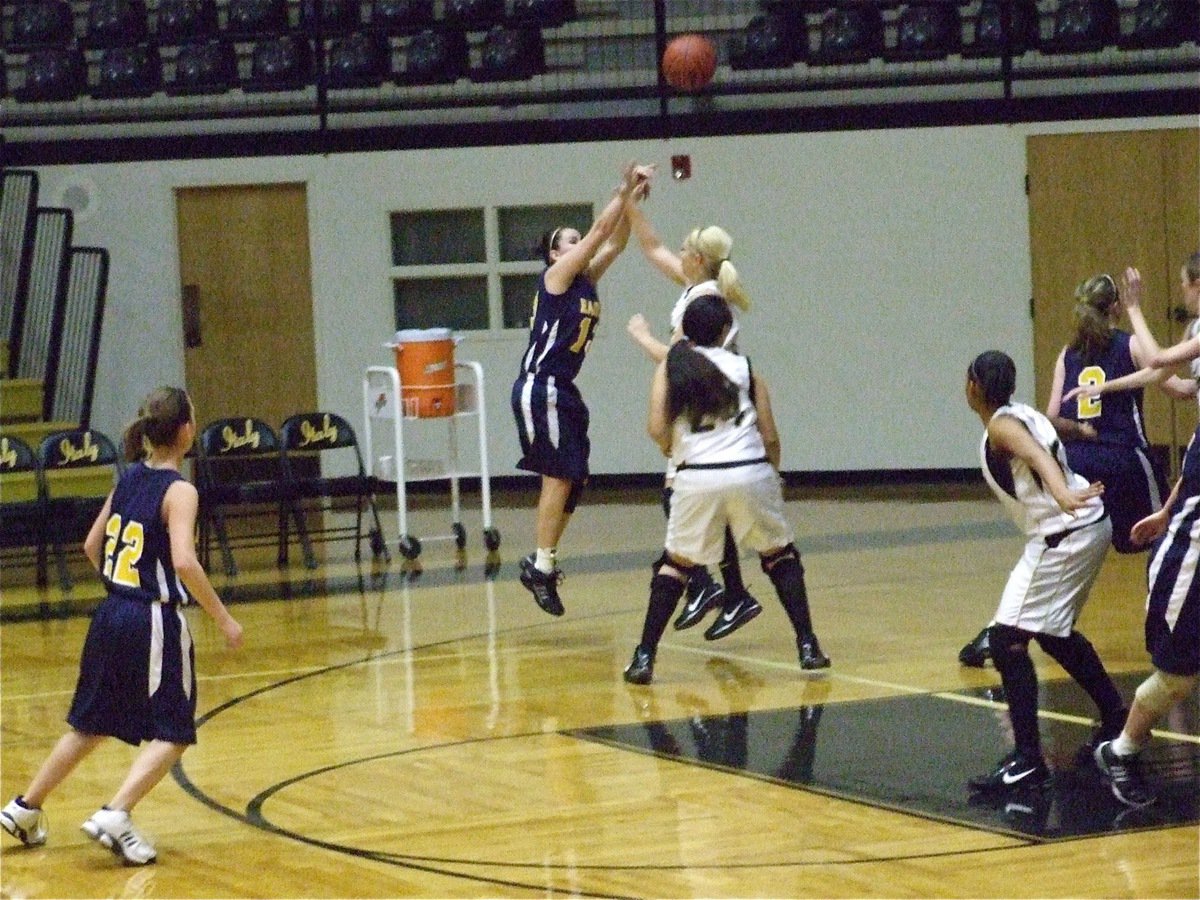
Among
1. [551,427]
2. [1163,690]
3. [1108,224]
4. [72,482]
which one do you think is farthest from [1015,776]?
[1108,224]

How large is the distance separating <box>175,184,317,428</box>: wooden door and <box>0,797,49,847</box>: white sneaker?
34.6ft

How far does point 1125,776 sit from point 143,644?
9.00 feet

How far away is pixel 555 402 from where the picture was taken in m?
9.02

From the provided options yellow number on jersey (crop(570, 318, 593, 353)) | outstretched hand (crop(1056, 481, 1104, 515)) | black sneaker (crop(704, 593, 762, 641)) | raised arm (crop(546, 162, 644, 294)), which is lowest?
black sneaker (crop(704, 593, 762, 641))

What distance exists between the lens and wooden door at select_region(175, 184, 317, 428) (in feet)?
53.5

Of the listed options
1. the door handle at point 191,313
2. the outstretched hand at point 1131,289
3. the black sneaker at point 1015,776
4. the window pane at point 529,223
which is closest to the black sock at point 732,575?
the outstretched hand at point 1131,289

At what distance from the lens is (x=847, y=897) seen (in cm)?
494

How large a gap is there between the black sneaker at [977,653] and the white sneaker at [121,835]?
3692 mm

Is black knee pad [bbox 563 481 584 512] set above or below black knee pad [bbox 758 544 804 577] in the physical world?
above

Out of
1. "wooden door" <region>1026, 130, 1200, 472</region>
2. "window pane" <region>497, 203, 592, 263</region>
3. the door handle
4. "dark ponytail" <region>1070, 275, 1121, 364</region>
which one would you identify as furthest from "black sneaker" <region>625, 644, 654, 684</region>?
the door handle

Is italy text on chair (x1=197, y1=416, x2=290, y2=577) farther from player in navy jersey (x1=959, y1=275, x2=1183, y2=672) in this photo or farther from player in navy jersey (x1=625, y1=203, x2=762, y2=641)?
player in navy jersey (x1=959, y1=275, x2=1183, y2=672)

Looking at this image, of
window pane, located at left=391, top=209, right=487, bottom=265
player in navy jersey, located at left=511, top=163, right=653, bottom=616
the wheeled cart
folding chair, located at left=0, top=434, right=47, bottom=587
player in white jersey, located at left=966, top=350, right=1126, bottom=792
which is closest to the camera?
player in white jersey, located at left=966, top=350, right=1126, bottom=792

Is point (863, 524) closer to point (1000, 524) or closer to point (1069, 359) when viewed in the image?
point (1000, 524)

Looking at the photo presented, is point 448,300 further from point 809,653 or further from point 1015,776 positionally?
point 1015,776
